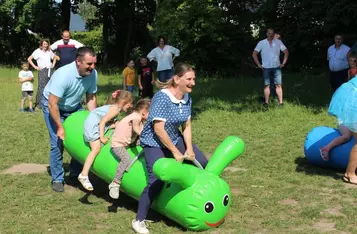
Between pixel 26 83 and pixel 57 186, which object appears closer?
pixel 57 186

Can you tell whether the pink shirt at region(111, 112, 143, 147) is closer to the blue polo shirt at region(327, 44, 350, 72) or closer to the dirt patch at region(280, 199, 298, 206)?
the dirt patch at region(280, 199, 298, 206)

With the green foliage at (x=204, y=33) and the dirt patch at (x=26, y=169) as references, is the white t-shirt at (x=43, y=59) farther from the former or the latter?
the green foliage at (x=204, y=33)

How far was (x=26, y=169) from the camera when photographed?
7406mm

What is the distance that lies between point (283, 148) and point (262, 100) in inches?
174

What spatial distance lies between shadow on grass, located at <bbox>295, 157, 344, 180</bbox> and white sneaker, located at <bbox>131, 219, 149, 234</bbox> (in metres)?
2.83

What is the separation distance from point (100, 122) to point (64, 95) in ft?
1.86

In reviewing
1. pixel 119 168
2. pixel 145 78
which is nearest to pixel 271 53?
pixel 145 78

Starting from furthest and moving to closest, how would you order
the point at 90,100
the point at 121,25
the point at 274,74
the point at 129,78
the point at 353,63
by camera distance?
the point at 121,25
the point at 129,78
the point at 274,74
the point at 353,63
the point at 90,100

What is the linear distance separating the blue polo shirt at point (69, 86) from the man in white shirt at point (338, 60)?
22.9 ft

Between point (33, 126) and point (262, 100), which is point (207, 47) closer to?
point (262, 100)

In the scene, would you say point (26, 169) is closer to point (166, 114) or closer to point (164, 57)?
point (166, 114)

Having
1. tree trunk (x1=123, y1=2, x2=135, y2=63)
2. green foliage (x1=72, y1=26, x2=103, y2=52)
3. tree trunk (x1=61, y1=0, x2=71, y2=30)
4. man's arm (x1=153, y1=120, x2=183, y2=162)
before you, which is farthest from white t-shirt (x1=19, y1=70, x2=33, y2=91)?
green foliage (x1=72, y1=26, x2=103, y2=52)

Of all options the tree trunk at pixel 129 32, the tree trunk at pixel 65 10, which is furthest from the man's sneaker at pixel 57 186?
the tree trunk at pixel 65 10

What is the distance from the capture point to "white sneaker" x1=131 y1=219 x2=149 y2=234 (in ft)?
15.8
